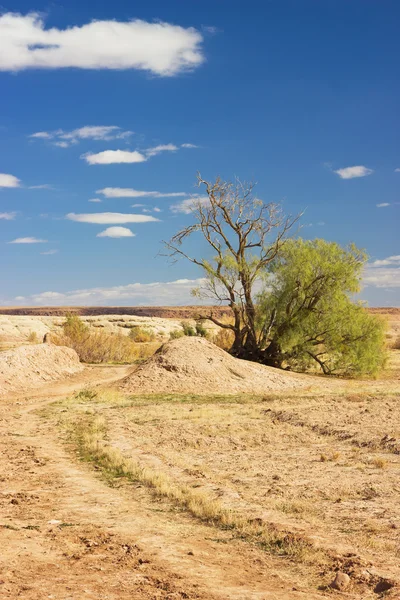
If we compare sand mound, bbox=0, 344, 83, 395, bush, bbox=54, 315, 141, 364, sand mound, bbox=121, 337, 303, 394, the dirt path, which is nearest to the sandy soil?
the dirt path

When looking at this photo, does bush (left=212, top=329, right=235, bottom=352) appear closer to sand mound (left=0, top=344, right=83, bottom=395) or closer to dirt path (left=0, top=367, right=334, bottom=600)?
sand mound (left=0, top=344, right=83, bottom=395)

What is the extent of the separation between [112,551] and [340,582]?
238 centimetres

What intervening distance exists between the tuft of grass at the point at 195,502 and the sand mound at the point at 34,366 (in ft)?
34.2

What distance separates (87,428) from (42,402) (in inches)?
231

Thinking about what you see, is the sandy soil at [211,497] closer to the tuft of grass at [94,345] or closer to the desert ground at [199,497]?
the desert ground at [199,497]

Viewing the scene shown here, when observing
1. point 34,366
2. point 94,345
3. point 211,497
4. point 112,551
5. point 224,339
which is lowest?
point 211,497

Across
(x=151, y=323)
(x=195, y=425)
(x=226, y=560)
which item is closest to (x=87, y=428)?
(x=195, y=425)

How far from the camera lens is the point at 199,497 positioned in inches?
358

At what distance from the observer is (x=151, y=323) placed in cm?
6856

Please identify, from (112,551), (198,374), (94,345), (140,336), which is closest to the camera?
(112,551)

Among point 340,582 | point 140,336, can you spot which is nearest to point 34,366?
point 340,582

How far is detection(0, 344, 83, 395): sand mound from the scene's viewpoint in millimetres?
24141

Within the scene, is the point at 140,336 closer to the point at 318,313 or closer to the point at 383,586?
the point at 318,313

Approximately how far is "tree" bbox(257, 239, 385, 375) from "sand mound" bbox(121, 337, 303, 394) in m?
4.15
